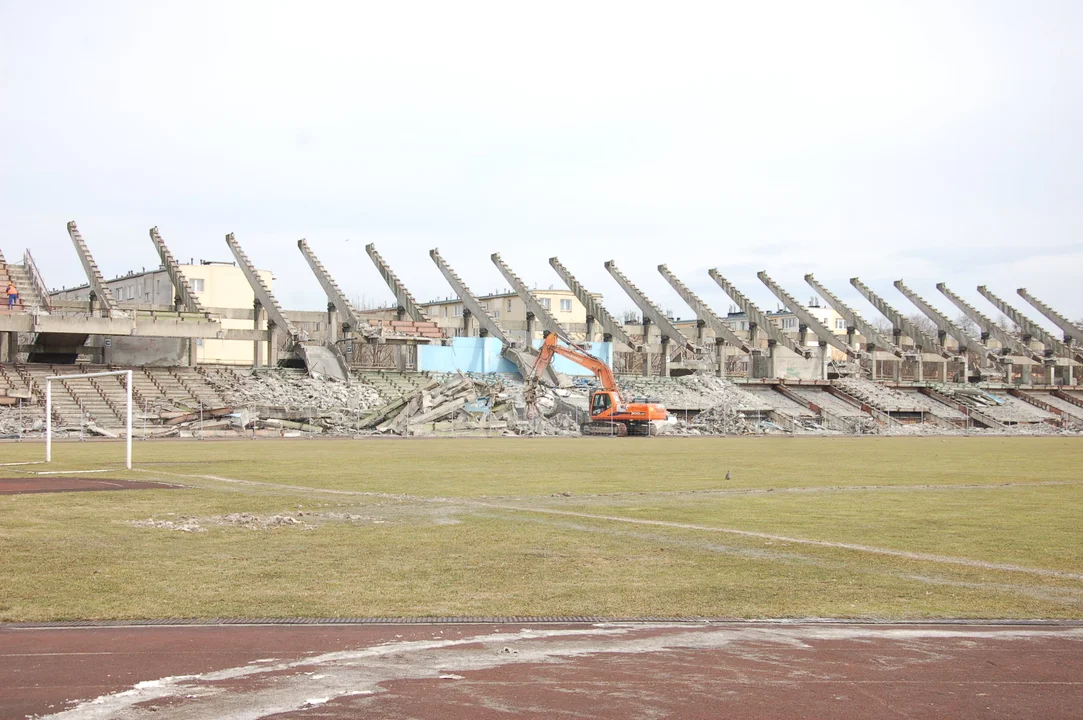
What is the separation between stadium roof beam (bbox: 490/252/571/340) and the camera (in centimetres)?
8469

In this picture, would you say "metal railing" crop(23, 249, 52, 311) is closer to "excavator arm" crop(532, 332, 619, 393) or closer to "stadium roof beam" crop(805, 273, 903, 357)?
"excavator arm" crop(532, 332, 619, 393)

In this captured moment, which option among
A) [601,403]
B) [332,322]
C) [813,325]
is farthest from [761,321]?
[332,322]

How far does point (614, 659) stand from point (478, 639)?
1.43m

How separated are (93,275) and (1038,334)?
92.5m

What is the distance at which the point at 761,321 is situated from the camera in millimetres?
94188

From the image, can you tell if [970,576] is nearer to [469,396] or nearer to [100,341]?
[469,396]

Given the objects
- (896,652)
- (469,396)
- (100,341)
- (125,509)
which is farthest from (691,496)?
(100,341)

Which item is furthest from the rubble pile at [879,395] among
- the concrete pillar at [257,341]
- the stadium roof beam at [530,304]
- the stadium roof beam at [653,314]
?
the concrete pillar at [257,341]

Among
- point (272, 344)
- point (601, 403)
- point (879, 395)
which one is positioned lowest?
point (601, 403)

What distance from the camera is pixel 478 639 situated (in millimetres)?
9898

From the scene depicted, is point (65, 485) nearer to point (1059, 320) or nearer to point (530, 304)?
point (530, 304)

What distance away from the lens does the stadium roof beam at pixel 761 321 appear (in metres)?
91.3

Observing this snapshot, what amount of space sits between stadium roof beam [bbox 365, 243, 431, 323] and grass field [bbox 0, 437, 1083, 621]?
5356 centimetres

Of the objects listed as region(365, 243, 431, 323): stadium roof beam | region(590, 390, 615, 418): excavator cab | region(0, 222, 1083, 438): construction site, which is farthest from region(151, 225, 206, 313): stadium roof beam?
region(590, 390, 615, 418): excavator cab
